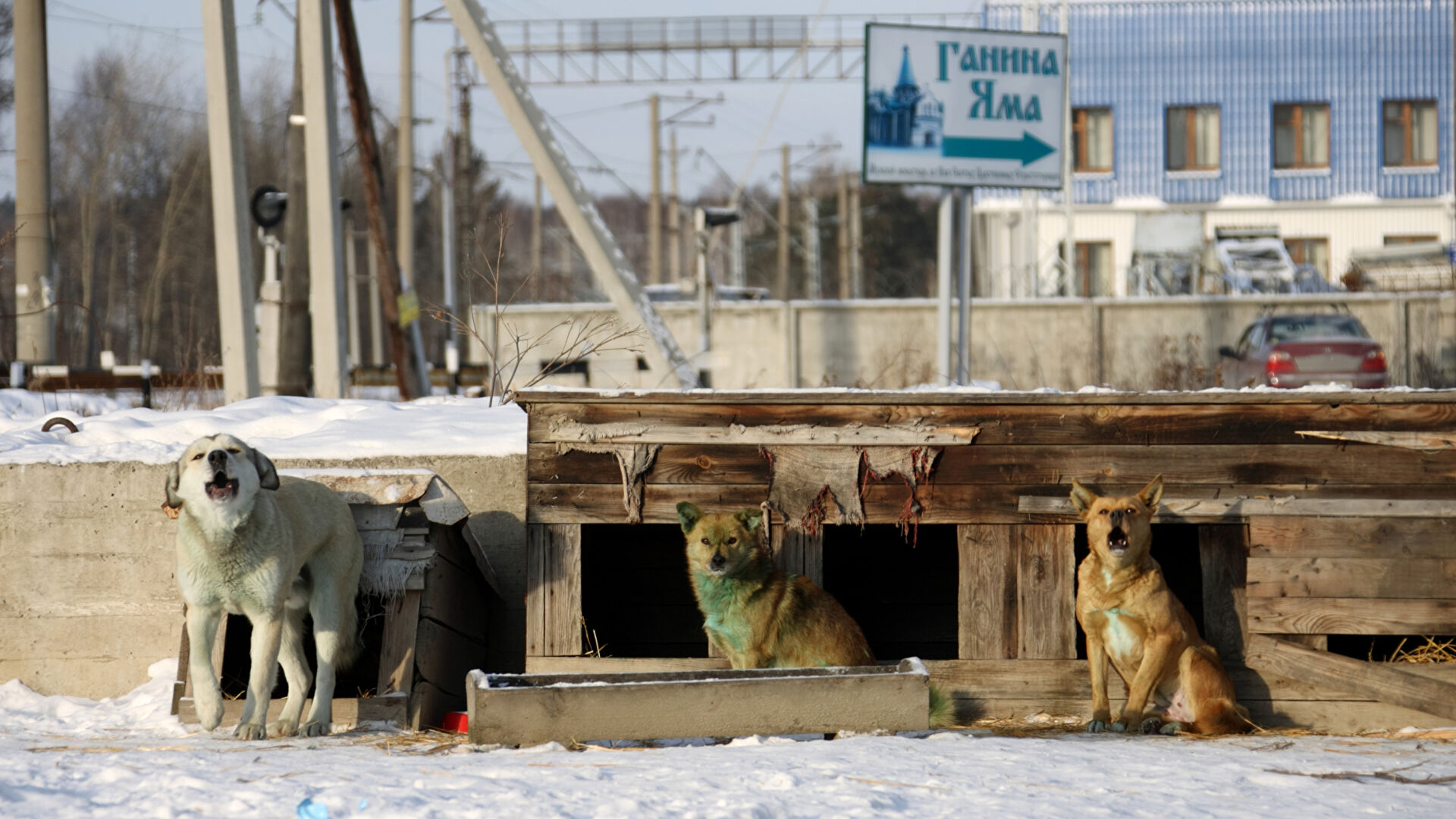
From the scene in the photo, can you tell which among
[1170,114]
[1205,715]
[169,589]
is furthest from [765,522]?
[1170,114]

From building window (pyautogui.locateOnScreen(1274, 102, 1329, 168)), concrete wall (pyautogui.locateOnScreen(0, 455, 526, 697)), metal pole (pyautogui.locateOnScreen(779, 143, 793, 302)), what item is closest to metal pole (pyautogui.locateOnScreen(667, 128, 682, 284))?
metal pole (pyautogui.locateOnScreen(779, 143, 793, 302))

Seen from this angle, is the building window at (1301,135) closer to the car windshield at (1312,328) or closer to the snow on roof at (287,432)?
the car windshield at (1312,328)

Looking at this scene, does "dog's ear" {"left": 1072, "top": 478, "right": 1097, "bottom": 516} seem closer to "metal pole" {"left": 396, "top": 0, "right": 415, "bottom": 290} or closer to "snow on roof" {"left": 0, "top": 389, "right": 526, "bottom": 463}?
"snow on roof" {"left": 0, "top": 389, "right": 526, "bottom": 463}

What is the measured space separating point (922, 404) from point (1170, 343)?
1623 cm

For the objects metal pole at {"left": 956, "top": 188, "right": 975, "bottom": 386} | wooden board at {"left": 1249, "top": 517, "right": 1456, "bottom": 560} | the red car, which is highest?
metal pole at {"left": 956, "top": 188, "right": 975, "bottom": 386}

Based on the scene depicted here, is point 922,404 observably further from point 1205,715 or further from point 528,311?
point 528,311

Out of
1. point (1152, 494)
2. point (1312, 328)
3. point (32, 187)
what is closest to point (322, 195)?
point (32, 187)

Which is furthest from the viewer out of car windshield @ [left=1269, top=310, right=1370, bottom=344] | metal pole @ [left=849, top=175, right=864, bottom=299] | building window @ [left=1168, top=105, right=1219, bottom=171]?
metal pole @ [left=849, top=175, right=864, bottom=299]

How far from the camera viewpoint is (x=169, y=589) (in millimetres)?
6762

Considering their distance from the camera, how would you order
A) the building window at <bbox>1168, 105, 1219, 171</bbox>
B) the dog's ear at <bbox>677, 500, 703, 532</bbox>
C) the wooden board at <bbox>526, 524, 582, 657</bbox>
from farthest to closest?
the building window at <bbox>1168, 105, 1219, 171</bbox>
the wooden board at <bbox>526, 524, 582, 657</bbox>
the dog's ear at <bbox>677, 500, 703, 532</bbox>

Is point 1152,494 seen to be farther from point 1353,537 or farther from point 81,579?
point 81,579

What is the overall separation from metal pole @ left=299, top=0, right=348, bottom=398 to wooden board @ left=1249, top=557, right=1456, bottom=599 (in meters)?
8.22

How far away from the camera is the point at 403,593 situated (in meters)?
5.92

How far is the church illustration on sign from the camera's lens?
49.3ft
